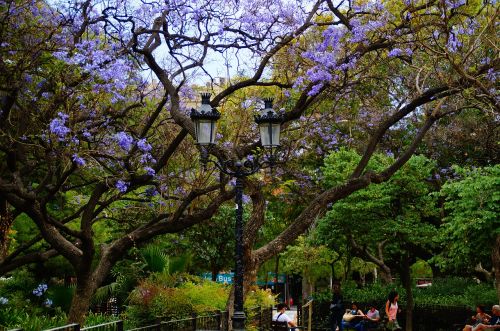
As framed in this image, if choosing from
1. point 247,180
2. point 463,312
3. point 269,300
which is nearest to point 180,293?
point 247,180

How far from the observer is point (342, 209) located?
2064cm

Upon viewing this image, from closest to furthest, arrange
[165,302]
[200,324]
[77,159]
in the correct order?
[77,159] < [200,324] < [165,302]

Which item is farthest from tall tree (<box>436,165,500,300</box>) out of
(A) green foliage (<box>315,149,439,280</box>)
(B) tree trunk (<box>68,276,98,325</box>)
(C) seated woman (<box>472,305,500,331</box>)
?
(B) tree trunk (<box>68,276,98,325</box>)

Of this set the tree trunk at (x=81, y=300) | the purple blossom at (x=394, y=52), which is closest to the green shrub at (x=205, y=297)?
the tree trunk at (x=81, y=300)

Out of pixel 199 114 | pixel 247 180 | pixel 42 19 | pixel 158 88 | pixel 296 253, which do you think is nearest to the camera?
pixel 199 114

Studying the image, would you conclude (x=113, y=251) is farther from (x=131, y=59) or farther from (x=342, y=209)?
(x=342, y=209)

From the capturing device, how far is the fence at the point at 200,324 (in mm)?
7575

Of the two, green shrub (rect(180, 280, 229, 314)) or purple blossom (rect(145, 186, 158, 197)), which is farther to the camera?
purple blossom (rect(145, 186, 158, 197))

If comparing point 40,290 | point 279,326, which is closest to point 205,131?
point 279,326

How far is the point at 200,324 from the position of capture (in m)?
11.1

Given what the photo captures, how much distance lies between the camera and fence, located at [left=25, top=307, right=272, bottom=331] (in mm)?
7575

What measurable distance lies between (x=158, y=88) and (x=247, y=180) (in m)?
5.27

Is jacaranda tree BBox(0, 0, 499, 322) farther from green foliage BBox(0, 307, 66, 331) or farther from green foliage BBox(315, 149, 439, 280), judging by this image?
green foliage BBox(315, 149, 439, 280)

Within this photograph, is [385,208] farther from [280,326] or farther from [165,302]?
[165,302]
